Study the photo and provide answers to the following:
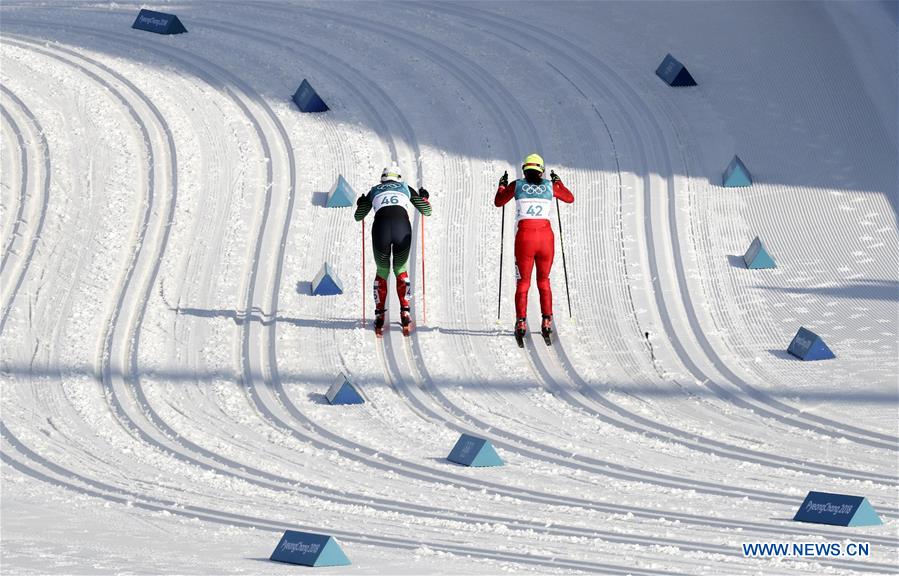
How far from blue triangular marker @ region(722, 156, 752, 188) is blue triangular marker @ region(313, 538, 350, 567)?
7.44 metres

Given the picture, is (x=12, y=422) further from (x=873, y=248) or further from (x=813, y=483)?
(x=873, y=248)

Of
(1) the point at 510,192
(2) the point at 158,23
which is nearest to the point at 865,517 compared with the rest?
(1) the point at 510,192

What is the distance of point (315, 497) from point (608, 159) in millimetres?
6533

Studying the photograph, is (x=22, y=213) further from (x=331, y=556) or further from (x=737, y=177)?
(x=331, y=556)

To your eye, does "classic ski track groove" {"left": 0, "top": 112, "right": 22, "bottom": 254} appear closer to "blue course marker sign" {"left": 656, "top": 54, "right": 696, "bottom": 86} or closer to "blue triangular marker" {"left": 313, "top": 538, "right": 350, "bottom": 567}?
"blue course marker sign" {"left": 656, "top": 54, "right": 696, "bottom": 86}

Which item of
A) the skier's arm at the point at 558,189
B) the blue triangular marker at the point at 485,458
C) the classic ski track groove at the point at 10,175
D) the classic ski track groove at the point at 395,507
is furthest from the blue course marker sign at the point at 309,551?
the classic ski track groove at the point at 10,175

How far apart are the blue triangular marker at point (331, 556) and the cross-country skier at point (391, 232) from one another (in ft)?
13.8

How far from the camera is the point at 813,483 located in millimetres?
9594

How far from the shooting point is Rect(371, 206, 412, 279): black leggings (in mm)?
12078

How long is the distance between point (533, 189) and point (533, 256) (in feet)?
1.53

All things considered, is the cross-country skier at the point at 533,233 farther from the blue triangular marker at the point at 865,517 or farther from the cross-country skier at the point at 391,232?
the blue triangular marker at the point at 865,517

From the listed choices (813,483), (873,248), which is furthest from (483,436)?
(873,248)

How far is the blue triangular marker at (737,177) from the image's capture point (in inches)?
573

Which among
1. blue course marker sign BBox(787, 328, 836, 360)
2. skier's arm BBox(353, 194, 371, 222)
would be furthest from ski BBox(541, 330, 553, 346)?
blue course marker sign BBox(787, 328, 836, 360)
